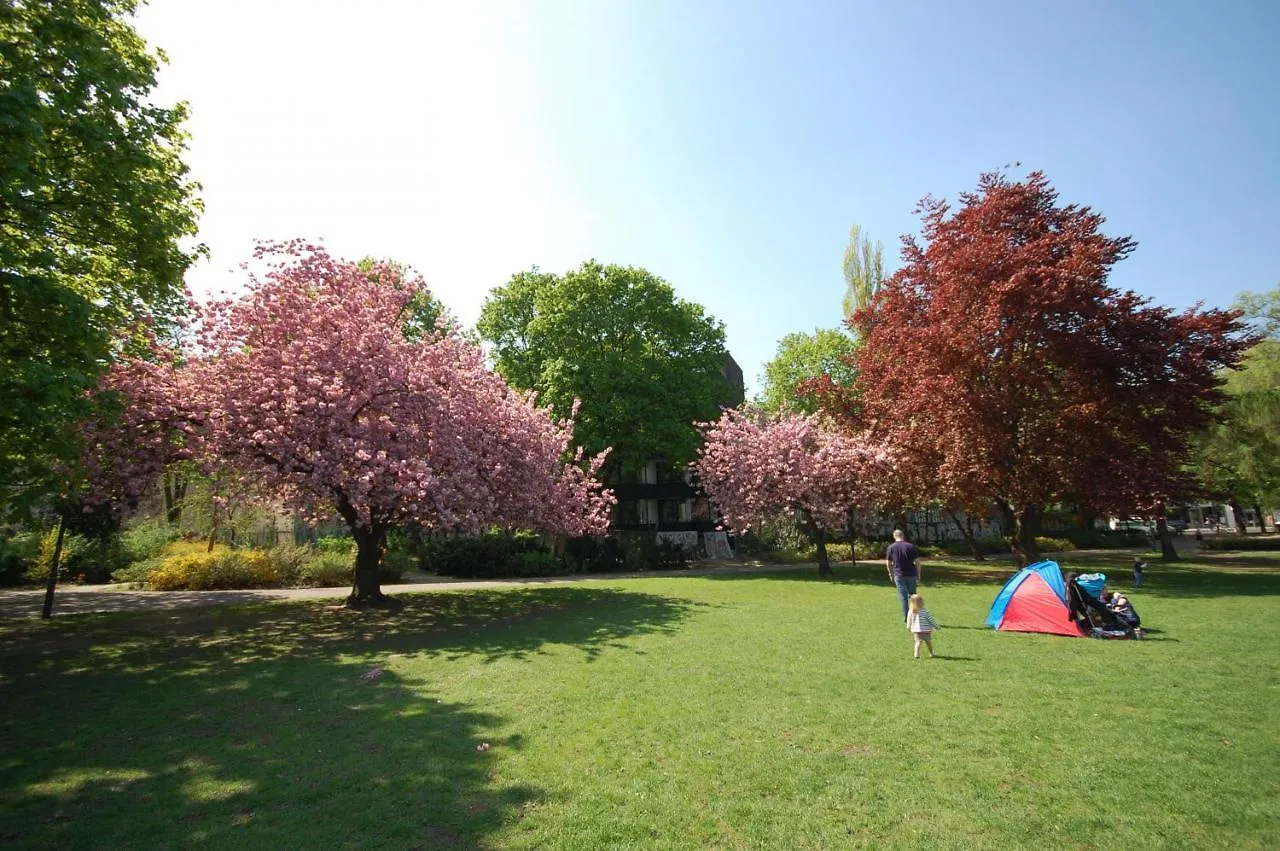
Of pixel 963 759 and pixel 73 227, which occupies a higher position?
pixel 73 227

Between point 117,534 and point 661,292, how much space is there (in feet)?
88.3

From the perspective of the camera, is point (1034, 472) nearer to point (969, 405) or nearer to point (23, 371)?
point (969, 405)

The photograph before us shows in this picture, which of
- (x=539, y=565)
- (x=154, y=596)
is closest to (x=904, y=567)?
(x=539, y=565)

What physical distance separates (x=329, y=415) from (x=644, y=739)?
412 inches

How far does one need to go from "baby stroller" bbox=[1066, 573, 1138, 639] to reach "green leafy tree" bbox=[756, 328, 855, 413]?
28861 millimetres

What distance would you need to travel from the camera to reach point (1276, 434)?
26312 mm

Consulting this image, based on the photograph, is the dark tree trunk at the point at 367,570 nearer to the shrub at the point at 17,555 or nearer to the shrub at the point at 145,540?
the shrub at the point at 145,540

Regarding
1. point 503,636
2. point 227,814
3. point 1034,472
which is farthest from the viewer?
point 1034,472

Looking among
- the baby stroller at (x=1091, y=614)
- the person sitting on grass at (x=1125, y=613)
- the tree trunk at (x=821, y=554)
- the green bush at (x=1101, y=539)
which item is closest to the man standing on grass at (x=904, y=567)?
the baby stroller at (x=1091, y=614)

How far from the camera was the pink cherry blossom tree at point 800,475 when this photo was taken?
23.5m

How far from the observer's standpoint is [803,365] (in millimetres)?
43406

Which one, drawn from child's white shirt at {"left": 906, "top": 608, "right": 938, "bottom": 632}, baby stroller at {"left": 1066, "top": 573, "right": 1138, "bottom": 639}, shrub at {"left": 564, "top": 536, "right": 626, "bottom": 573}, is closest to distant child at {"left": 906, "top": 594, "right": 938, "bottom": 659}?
child's white shirt at {"left": 906, "top": 608, "right": 938, "bottom": 632}

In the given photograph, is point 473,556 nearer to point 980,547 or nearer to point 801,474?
point 801,474

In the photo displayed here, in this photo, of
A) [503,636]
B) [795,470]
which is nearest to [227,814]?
[503,636]
